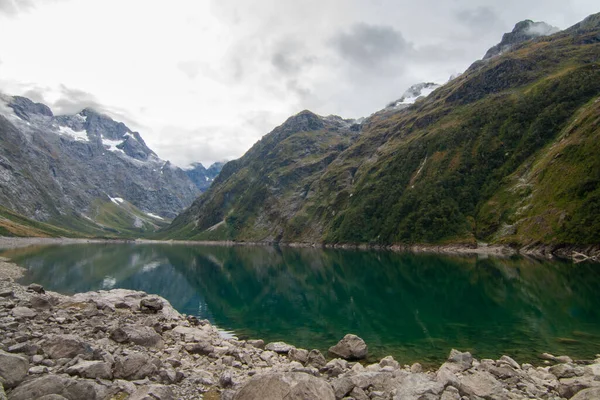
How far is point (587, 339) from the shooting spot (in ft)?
108

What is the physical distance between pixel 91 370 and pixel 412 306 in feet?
149

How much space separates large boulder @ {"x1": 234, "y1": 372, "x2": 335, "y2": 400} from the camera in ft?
49.3

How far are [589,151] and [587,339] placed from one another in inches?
5095

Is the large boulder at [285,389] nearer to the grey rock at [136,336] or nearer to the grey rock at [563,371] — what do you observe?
the grey rock at [136,336]

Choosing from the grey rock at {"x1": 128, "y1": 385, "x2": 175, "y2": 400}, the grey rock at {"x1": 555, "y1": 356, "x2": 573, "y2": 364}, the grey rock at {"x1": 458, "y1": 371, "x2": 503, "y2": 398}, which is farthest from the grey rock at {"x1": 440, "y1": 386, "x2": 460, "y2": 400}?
the grey rock at {"x1": 555, "y1": 356, "x2": 573, "y2": 364}

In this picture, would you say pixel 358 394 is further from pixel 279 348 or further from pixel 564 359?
pixel 564 359

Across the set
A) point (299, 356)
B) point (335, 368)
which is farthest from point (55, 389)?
point (299, 356)

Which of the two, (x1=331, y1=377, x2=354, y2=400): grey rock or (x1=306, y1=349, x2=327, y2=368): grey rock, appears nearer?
(x1=331, y1=377, x2=354, y2=400): grey rock

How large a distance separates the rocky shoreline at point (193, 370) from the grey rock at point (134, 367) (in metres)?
0.05

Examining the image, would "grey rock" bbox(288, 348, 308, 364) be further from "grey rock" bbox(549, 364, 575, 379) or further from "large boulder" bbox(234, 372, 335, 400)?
"grey rock" bbox(549, 364, 575, 379)

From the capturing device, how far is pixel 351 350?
1171 inches

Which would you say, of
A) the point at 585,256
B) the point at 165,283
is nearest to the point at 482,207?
the point at 585,256

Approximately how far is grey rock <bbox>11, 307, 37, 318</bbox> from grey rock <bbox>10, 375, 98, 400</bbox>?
14.9 m

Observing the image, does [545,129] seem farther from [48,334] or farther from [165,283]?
[48,334]
